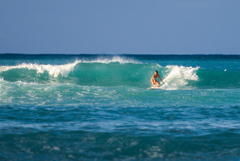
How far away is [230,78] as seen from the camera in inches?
915

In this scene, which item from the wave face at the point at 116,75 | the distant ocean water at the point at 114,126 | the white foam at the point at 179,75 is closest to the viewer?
the distant ocean water at the point at 114,126

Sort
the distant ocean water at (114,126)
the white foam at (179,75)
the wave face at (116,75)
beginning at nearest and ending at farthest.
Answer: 1. the distant ocean water at (114,126)
2. the white foam at (179,75)
3. the wave face at (116,75)

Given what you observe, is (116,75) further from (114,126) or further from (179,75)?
(114,126)

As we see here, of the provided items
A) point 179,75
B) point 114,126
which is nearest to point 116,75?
point 179,75

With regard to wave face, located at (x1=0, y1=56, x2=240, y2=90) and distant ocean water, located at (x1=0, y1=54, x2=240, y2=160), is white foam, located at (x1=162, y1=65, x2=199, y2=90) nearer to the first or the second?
wave face, located at (x1=0, y1=56, x2=240, y2=90)

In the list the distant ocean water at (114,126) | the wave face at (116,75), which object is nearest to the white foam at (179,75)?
the wave face at (116,75)

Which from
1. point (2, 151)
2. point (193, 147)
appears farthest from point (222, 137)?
point (2, 151)

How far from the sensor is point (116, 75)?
24031 millimetres

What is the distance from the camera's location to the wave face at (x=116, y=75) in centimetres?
2167

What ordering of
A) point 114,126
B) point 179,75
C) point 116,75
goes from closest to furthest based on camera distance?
point 114,126 → point 179,75 → point 116,75

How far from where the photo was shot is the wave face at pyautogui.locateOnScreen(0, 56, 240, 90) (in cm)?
2167

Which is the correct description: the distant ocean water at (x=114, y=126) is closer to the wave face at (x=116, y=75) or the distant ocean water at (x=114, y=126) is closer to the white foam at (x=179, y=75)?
the wave face at (x=116, y=75)

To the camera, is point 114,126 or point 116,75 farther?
point 116,75

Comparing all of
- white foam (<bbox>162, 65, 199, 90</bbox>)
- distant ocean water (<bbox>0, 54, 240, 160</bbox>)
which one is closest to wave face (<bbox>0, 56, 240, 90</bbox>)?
white foam (<bbox>162, 65, 199, 90</bbox>)
